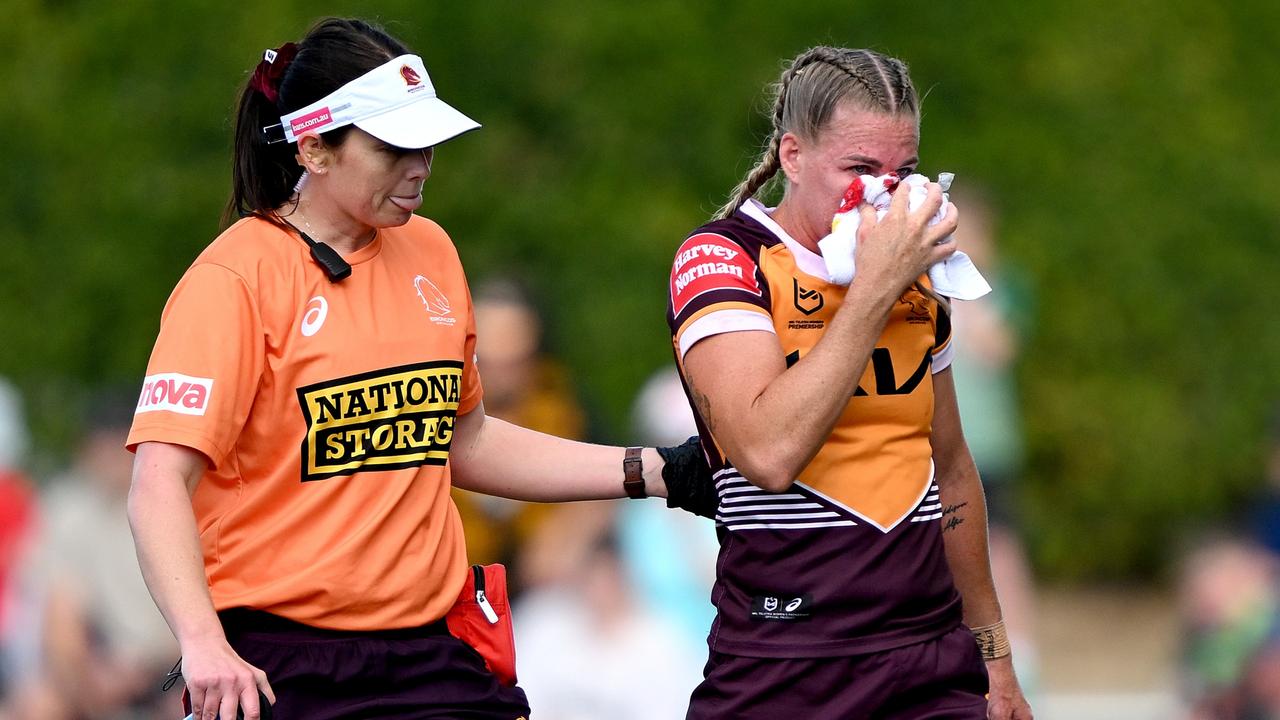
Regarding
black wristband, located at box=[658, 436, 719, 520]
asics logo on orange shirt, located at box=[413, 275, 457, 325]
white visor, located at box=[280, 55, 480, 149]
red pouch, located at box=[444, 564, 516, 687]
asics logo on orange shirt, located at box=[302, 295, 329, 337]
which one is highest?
white visor, located at box=[280, 55, 480, 149]

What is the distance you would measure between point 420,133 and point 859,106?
2.84 ft

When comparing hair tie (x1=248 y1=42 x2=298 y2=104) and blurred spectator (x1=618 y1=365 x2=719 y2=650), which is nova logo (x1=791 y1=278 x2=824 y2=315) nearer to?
hair tie (x1=248 y1=42 x2=298 y2=104)

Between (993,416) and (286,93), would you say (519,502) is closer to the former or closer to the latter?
(993,416)

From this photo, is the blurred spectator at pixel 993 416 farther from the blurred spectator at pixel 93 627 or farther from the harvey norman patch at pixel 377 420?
the harvey norman patch at pixel 377 420

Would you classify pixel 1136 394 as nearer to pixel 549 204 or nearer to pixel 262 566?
pixel 549 204

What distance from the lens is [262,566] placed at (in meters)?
3.34

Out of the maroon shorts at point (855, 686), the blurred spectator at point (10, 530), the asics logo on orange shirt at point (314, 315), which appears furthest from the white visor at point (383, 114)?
the blurred spectator at point (10, 530)

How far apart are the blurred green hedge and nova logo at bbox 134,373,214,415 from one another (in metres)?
4.72

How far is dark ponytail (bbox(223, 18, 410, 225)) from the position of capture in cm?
343

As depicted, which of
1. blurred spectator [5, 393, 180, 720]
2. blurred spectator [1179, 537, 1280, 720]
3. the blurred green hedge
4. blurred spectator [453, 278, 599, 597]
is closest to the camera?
blurred spectator [1179, 537, 1280, 720]

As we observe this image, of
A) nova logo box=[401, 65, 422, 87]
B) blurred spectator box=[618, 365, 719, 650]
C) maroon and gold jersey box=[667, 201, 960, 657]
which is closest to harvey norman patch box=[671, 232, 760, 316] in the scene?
maroon and gold jersey box=[667, 201, 960, 657]

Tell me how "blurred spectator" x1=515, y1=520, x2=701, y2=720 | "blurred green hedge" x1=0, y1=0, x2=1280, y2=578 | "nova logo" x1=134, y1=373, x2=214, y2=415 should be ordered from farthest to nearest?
"blurred green hedge" x1=0, y1=0, x2=1280, y2=578 < "blurred spectator" x1=515, y1=520, x2=701, y2=720 < "nova logo" x1=134, y1=373, x2=214, y2=415

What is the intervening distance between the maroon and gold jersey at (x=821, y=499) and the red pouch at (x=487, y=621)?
0.45 meters

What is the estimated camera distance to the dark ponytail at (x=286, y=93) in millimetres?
3430
